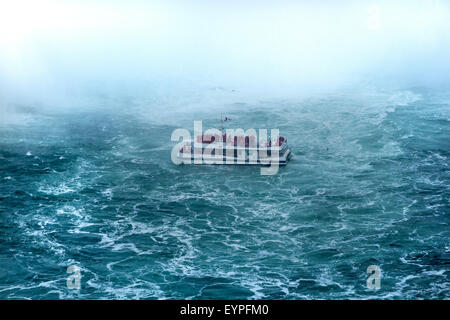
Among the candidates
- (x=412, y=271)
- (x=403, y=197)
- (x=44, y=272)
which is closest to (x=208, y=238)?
(x=44, y=272)

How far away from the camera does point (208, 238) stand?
170 metres

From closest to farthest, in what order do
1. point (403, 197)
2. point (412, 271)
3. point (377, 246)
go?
point (412, 271)
point (377, 246)
point (403, 197)

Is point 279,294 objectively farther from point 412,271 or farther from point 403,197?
point 403,197

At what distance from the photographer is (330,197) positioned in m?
198

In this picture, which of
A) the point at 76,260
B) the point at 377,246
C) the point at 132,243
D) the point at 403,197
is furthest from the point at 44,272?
the point at 403,197

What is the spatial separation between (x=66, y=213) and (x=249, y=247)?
63729mm

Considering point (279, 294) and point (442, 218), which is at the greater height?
point (442, 218)

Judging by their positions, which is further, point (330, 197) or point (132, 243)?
point (330, 197)

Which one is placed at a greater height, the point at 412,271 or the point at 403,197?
the point at 403,197

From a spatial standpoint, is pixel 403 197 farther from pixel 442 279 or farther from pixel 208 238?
pixel 208 238

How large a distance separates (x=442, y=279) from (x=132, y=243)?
3413 inches

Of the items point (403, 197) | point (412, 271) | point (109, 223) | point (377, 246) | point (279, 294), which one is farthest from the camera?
point (403, 197)

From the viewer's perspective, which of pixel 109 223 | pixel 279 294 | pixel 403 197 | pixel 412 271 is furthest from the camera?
pixel 403 197

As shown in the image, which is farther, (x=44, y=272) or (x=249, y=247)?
(x=249, y=247)
